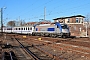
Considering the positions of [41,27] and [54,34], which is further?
[41,27]

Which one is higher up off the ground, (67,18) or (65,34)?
(67,18)

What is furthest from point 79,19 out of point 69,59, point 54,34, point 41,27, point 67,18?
point 69,59

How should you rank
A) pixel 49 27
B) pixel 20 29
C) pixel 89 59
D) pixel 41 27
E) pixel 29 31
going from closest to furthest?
1. pixel 89 59
2. pixel 49 27
3. pixel 41 27
4. pixel 29 31
5. pixel 20 29

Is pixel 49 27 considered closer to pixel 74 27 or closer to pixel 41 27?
pixel 41 27

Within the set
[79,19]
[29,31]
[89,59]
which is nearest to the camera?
[89,59]

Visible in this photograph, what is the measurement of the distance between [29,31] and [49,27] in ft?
50.4

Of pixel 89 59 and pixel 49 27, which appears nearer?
pixel 89 59

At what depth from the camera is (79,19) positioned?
77.4 metres

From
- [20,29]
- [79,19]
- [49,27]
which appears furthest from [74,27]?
[49,27]

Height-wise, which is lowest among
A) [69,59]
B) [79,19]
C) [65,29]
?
[69,59]

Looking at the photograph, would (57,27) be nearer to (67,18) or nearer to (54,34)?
(54,34)

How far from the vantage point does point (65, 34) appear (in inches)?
1442

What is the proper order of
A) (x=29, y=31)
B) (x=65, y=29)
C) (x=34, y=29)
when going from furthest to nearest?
(x=29, y=31) < (x=34, y=29) < (x=65, y=29)

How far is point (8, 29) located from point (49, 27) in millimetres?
36430
